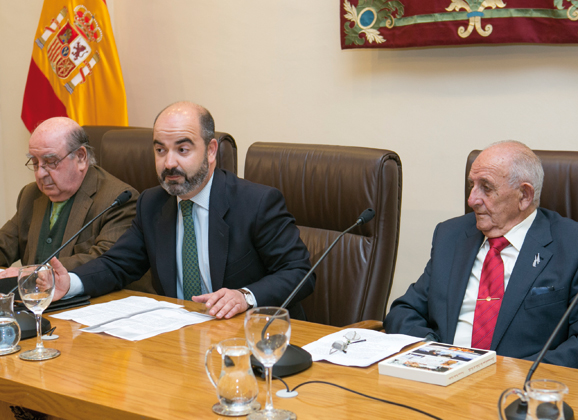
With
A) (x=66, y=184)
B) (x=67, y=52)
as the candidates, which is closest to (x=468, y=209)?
(x=66, y=184)

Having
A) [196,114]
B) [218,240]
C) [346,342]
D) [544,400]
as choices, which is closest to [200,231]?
[218,240]

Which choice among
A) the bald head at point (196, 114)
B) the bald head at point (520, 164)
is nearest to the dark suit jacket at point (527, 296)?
the bald head at point (520, 164)

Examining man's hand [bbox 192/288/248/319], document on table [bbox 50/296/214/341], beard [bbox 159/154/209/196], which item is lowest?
document on table [bbox 50/296/214/341]

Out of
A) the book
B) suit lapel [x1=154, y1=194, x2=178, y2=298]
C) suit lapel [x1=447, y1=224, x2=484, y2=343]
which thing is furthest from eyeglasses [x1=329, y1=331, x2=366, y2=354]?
suit lapel [x1=154, y1=194, x2=178, y2=298]

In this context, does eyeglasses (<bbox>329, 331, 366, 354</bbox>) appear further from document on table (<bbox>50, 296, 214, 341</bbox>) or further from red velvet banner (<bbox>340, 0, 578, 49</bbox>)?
red velvet banner (<bbox>340, 0, 578, 49</bbox>)

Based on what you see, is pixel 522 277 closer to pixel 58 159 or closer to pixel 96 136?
pixel 58 159

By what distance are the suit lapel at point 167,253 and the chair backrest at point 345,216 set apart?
16.7 inches

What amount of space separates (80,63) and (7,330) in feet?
9.10

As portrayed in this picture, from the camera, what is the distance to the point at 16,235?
2.95 m

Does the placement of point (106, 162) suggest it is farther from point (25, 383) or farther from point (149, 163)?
point (25, 383)

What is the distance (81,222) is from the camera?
8.92 ft

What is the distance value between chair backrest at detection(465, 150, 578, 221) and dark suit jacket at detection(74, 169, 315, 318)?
80cm

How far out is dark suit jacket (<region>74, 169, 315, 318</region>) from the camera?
224cm

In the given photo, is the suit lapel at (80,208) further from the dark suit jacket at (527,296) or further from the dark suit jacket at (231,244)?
the dark suit jacket at (527,296)
